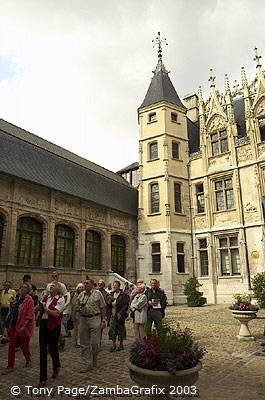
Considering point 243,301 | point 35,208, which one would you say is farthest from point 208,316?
point 35,208

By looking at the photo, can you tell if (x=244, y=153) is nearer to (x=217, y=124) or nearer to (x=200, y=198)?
(x=217, y=124)

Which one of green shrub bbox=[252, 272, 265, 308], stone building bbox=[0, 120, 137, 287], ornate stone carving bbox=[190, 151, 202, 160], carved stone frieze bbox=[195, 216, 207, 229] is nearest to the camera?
green shrub bbox=[252, 272, 265, 308]

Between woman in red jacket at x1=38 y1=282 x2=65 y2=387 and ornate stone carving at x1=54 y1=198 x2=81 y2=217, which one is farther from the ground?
ornate stone carving at x1=54 y1=198 x2=81 y2=217

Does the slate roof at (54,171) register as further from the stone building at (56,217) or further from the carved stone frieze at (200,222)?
the carved stone frieze at (200,222)

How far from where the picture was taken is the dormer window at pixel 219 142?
70.4ft

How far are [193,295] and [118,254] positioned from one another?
6007mm

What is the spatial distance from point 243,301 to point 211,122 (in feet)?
53.7

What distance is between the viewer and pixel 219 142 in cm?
2164

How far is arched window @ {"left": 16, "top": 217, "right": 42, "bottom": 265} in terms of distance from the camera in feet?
50.4

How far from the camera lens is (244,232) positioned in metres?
19.1

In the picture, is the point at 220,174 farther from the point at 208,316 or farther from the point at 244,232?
the point at 208,316

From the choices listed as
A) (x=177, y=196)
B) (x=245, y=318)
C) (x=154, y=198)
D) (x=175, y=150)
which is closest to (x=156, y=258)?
(x=154, y=198)

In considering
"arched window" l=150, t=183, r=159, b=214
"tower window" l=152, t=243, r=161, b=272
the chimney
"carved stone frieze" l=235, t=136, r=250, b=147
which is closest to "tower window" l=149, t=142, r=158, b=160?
"arched window" l=150, t=183, r=159, b=214

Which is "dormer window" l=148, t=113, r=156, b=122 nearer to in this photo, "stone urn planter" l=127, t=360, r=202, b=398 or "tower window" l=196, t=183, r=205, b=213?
"tower window" l=196, t=183, r=205, b=213
